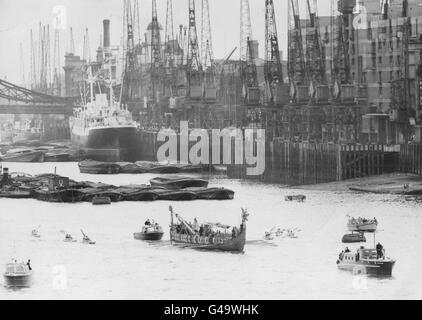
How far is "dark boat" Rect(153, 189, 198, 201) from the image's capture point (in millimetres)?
44028

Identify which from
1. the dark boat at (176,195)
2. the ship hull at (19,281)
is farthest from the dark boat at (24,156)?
the ship hull at (19,281)

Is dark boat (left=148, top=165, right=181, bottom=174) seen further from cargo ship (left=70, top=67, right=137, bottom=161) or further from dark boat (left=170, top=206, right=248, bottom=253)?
dark boat (left=170, top=206, right=248, bottom=253)

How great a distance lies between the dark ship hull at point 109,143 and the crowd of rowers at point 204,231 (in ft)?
82.3

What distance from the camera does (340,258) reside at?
100 feet

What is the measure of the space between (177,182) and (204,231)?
1248 centimetres

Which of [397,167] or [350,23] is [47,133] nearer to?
[350,23]

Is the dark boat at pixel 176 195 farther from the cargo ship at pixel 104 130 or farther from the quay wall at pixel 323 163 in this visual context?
the cargo ship at pixel 104 130

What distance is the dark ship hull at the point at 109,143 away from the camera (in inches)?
2419

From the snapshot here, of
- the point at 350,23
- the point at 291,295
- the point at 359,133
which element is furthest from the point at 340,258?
the point at 350,23

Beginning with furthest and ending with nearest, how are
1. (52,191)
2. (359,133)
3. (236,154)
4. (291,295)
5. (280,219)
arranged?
(359,133)
(236,154)
(52,191)
(280,219)
(291,295)

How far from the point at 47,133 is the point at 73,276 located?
177ft

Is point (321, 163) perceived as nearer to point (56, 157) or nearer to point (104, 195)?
point (104, 195)

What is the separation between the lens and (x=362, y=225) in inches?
1411

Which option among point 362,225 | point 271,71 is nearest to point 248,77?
point 271,71
